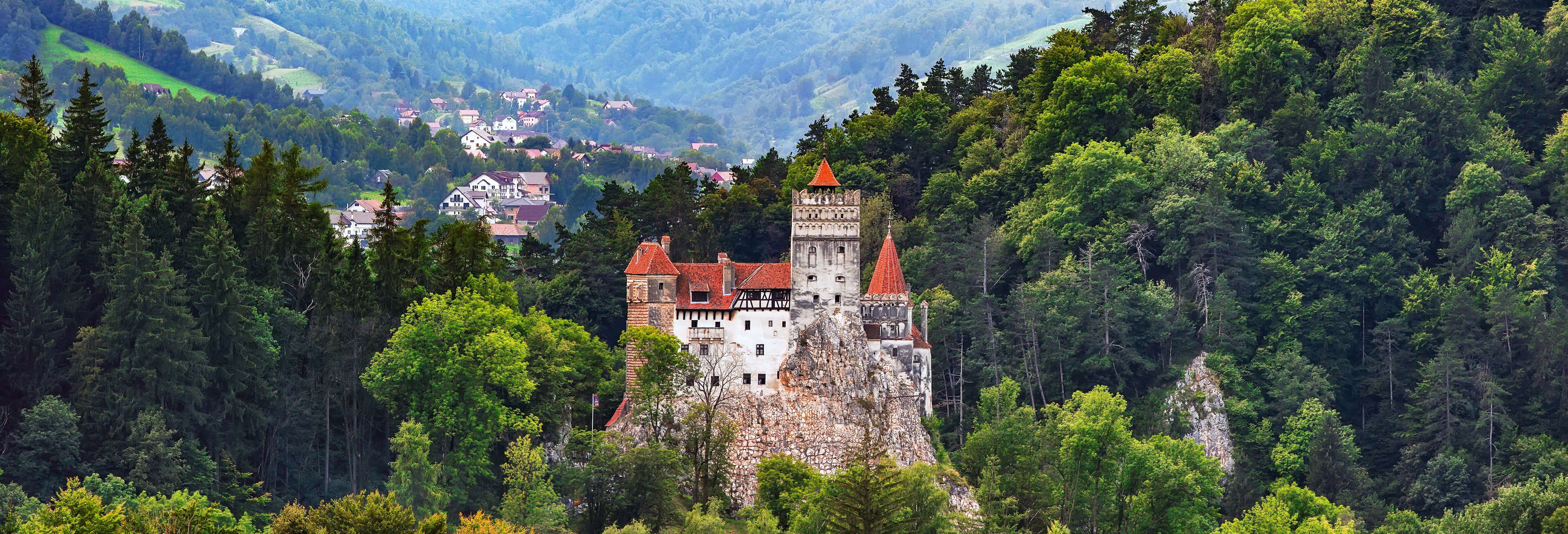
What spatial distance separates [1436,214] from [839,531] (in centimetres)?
4159

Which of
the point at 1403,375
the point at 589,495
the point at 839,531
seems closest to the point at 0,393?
the point at 589,495

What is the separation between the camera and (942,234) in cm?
9169

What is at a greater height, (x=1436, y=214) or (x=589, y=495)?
(x=1436, y=214)

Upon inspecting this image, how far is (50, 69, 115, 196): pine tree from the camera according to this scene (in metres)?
71.2

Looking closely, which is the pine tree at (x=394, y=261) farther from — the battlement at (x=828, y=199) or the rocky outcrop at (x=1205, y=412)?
the rocky outcrop at (x=1205, y=412)

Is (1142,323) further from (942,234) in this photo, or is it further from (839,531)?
(839,531)

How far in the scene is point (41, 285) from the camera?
66500 mm

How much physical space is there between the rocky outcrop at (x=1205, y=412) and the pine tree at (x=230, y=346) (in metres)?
40.2

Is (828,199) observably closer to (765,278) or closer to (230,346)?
(765,278)

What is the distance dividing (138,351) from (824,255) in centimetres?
2638

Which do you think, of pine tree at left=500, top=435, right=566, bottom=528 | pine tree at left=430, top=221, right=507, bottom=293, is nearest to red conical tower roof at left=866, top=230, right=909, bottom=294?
pine tree at left=500, top=435, right=566, bottom=528

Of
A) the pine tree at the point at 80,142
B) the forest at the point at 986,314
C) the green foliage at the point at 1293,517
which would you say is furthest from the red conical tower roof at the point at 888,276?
the pine tree at the point at 80,142

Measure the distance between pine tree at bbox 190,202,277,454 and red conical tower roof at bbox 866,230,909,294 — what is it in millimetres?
24203

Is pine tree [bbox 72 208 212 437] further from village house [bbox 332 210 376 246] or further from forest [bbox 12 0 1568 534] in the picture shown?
village house [bbox 332 210 376 246]
